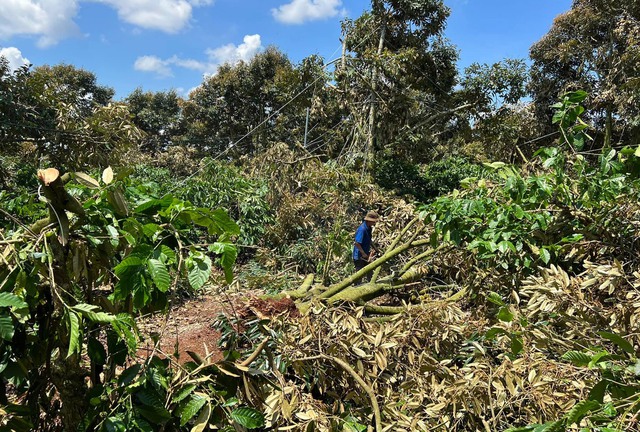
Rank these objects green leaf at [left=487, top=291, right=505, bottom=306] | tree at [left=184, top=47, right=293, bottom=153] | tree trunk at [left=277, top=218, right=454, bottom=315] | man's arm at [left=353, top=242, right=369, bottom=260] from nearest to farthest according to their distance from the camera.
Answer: green leaf at [left=487, top=291, right=505, bottom=306], tree trunk at [left=277, top=218, right=454, bottom=315], man's arm at [left=353, top=242, right=369, bottom=260], tree at [left=184, top=47, right=293, bottom=153]

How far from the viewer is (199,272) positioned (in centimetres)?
154

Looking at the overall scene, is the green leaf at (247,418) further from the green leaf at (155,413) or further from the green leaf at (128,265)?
the green leaf at (128,265)

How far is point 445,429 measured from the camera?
2.24m

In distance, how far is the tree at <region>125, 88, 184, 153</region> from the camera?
2680 centimetres

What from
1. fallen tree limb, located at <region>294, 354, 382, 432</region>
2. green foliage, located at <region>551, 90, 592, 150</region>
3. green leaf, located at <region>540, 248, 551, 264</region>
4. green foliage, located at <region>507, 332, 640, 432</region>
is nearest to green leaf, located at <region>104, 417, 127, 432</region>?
fallen tree limb, located at <region>294, 354, 382, 432</region>

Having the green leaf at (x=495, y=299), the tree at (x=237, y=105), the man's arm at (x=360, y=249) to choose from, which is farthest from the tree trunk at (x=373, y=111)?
the green leaf at (x=495, y=299)

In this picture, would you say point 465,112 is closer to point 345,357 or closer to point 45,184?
point 345,357

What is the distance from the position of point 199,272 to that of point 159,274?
5.4 inches

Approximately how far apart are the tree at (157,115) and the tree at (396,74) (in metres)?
16.2

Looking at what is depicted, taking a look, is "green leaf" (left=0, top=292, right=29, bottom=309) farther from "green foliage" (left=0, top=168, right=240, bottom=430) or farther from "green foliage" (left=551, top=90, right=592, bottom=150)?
"green foliage" (left=551, top=90, right=592, bottom=150)

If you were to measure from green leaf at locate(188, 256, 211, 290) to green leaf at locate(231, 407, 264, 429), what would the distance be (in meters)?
0.53

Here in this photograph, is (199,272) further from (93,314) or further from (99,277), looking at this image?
(99,277)

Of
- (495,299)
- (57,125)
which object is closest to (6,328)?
(495,299)

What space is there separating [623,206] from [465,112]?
38.8 ft
